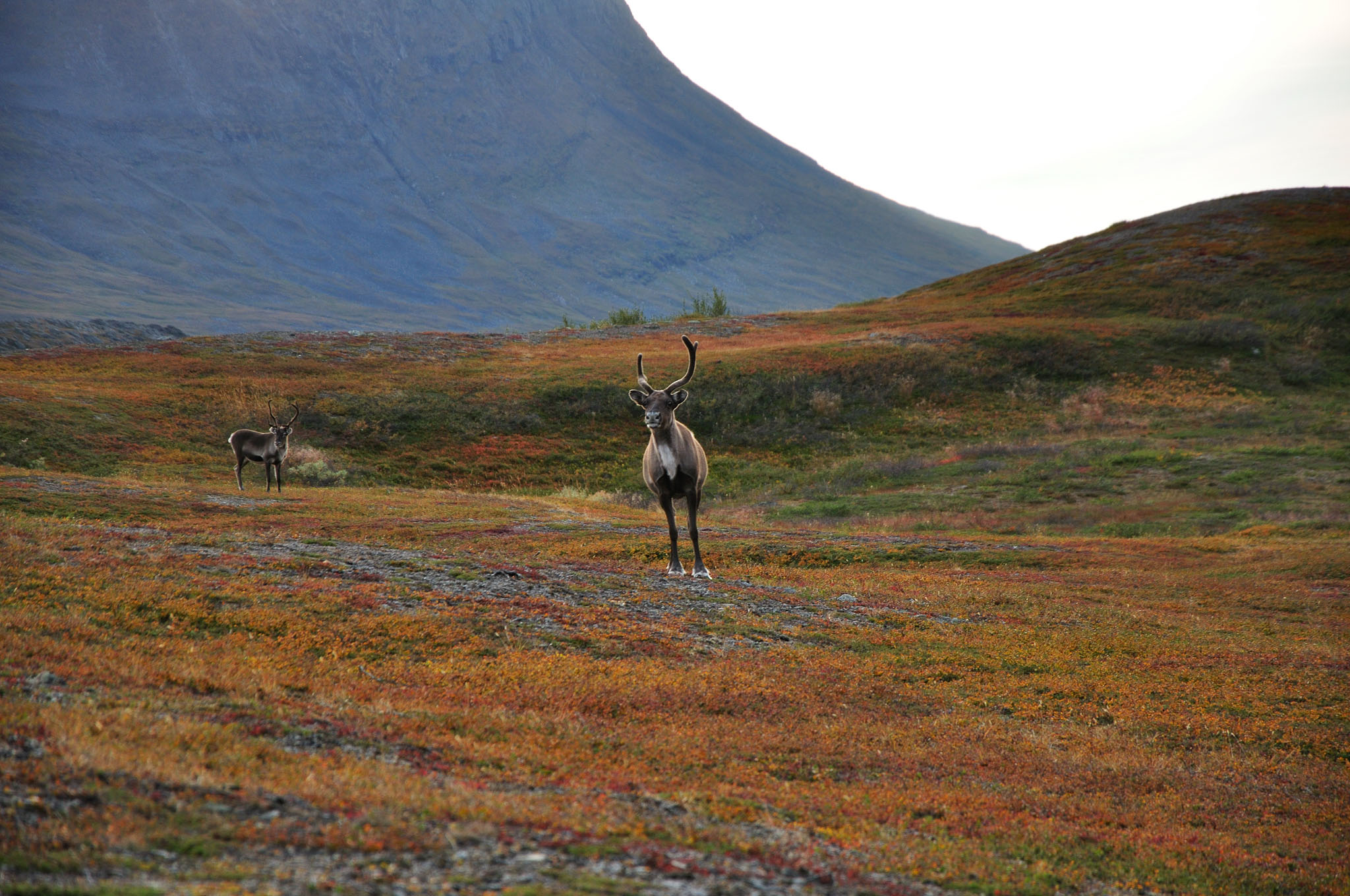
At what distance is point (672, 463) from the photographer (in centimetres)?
2056

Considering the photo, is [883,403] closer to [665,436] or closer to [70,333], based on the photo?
[665,436]

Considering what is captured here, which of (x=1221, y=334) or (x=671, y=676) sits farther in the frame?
(x=1221, y=334)

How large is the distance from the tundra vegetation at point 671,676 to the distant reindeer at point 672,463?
132 centimetres

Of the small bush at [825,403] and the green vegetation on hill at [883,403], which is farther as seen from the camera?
the small bush at [825,403]

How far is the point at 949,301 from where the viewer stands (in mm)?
94188

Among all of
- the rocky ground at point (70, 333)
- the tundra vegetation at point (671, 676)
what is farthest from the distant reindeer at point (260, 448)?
the rocky ground at point (70, 333)

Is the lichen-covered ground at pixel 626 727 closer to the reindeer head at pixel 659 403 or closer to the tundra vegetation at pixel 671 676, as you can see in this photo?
the tundra vegetation at pixel 671 676

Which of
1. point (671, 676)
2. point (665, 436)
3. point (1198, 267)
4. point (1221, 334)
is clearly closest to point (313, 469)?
point (665, 436)

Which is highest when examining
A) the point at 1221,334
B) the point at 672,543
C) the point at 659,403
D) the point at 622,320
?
the point at 622,320

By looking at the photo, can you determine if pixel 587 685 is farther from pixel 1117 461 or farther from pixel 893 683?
pixel 1117 461

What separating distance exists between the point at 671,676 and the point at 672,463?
26.6ft

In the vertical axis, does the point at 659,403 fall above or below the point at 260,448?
above

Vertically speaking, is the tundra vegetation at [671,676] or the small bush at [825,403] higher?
the small bush at [825,403]

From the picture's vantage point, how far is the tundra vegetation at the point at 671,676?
6582mm
